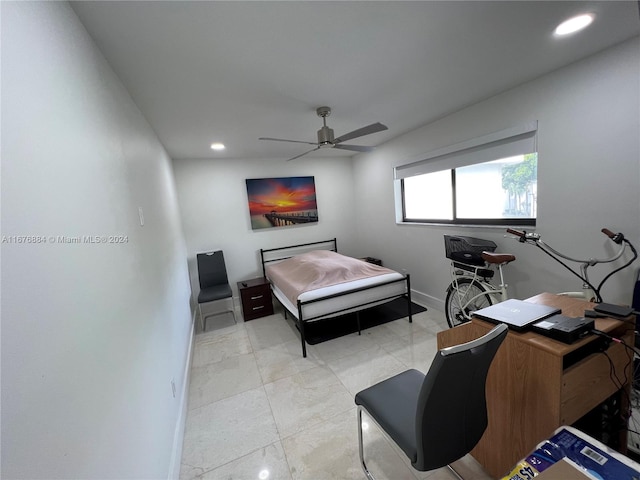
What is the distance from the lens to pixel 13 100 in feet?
2.14

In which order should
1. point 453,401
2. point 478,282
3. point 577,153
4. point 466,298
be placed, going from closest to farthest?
point 453,401 < point 577,153 < point 478,282 < point 466,298

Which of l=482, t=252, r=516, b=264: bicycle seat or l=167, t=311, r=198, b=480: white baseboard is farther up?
l=482, t=252, r=516, b=264: bicycle seat

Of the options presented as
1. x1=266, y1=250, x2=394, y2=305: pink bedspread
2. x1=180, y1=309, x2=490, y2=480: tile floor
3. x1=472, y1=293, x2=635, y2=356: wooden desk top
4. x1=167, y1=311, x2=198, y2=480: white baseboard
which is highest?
x1=472, y1=293, x2=635, y2=356: wooden desk top

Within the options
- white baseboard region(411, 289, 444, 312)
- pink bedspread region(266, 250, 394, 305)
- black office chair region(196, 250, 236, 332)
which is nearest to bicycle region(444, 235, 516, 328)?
white baseboard region(411, 289, 444, 312)

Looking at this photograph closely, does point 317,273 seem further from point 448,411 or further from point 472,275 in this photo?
point 448,411

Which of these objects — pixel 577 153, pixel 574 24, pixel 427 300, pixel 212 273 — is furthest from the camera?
pixel 212 273

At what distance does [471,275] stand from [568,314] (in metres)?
1.43

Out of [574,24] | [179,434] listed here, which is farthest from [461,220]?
[179,434]

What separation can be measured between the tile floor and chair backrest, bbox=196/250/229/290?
833 millimetres

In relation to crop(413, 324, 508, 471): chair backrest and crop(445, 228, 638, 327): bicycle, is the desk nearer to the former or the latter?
crop(413, 324, 508, 471): chair backrest

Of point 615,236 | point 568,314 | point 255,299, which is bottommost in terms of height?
point 255,299

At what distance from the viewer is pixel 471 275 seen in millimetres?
2678

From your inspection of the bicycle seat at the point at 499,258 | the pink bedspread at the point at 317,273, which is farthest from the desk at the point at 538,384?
the pink bedspread at the point at 317,273

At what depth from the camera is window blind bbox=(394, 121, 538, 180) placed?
2.27 metres
